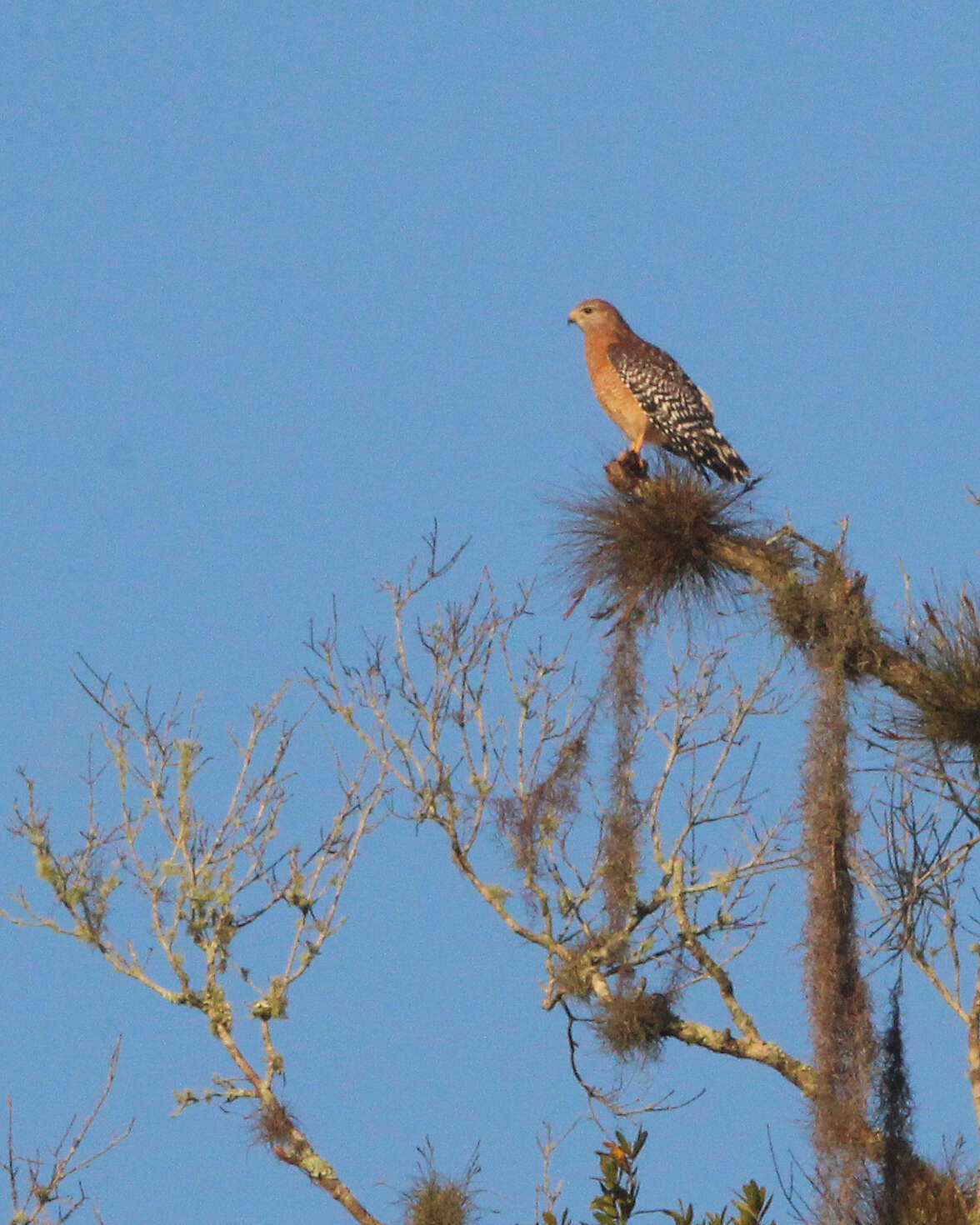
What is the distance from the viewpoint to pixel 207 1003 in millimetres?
6242

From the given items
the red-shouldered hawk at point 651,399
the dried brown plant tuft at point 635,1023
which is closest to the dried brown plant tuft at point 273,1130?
the dried brown plant tuft at point 635,1023

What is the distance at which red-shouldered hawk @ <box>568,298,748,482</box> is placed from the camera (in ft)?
29.5

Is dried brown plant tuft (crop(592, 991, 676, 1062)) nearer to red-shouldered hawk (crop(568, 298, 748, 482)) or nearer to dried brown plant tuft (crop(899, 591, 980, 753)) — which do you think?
dried brown plant tuft (crop(899, 591, 980, 753))

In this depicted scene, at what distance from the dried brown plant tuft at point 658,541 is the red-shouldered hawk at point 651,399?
1.90 metres

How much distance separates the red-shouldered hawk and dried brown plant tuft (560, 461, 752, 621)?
6.24 feet

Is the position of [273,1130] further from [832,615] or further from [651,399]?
[651,399]

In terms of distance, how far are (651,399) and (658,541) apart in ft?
10.2

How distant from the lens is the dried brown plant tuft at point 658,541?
6605 mm

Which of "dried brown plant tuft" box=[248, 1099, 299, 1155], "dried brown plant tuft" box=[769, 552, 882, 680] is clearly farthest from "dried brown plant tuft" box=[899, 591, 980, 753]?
"dried brown plant tuft" box=[248, 1099, 299, 1155]

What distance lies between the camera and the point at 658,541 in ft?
21.7

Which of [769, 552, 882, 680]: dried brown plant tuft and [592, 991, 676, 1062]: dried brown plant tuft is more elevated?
[769, 552, 882, 680]: dried brown plant tuft

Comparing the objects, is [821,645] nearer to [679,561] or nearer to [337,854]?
[679,561]

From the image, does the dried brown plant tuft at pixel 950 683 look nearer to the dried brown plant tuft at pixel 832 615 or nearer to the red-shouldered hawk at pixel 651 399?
the dried brown plant tuft at pixel 832 615

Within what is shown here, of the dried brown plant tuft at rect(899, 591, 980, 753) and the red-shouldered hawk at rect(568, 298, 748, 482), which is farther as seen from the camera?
the red-shouldered hawk at rect(568, 298, 748, 482)
